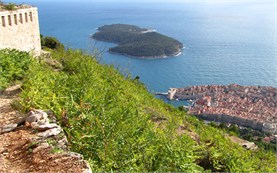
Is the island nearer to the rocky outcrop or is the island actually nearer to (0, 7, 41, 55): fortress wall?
(0, 7, 41, 55): fortress wall

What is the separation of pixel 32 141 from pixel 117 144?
896 millimetres

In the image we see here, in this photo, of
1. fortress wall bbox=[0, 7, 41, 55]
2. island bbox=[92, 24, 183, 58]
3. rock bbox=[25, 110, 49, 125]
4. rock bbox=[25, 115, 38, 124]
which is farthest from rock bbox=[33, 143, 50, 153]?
island bbox=[92, 24, 183, 58]

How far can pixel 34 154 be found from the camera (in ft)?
10.8

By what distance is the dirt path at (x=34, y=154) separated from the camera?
303 cm

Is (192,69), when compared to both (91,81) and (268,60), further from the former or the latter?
(91,81)

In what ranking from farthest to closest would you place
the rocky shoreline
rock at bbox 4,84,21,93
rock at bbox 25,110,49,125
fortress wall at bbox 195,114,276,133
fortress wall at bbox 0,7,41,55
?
the rocky shoreline → fortress wall at bbox 195,114,276,133 → fortress wall at bbox 0,7,41,55 → rock at bbox 4,84,21,93 → rock at bbox 25,110,49,125

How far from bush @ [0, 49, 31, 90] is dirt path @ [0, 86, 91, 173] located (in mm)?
2289

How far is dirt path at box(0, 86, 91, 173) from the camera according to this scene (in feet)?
9.95

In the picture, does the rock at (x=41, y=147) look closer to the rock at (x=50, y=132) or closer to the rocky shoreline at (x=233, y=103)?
the rock at (x=50, y=132)

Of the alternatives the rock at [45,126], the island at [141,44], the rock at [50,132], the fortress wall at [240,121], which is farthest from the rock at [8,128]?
the island at [141,44]

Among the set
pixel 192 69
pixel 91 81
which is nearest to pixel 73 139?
pixel 91 81

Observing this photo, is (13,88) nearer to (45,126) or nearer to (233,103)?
(45,126)

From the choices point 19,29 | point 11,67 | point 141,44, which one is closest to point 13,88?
point 11,67

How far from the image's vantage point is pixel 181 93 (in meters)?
32.2
